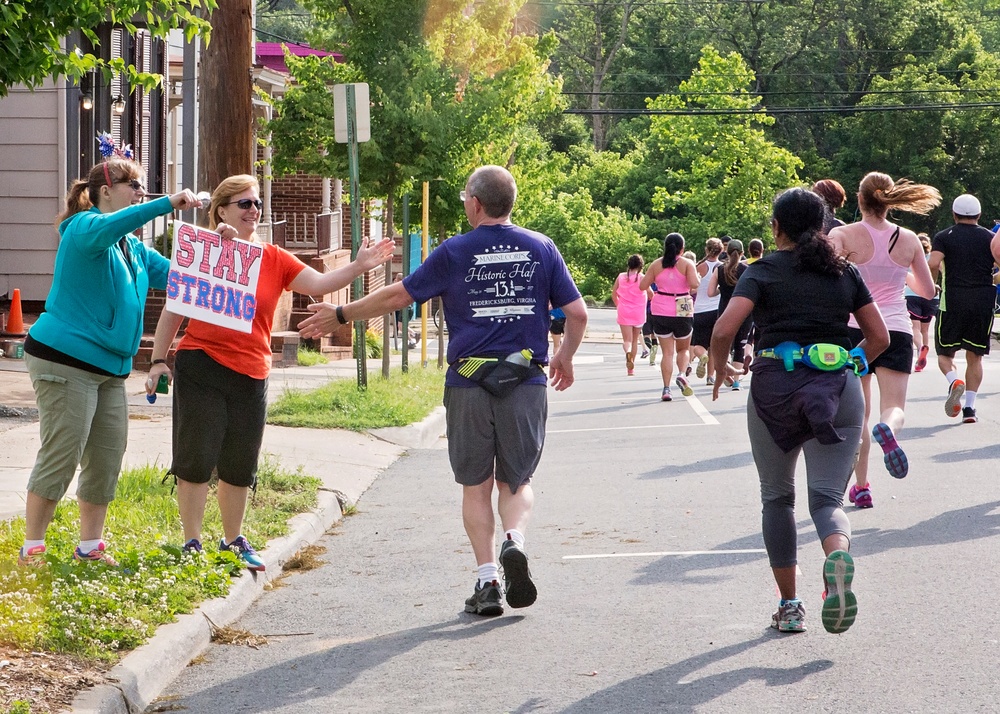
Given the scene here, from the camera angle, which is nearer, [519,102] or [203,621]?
[203,621]

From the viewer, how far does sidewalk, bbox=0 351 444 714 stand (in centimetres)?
486

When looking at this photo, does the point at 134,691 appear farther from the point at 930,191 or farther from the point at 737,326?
the point at 930,191

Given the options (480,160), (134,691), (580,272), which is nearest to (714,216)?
(580,272)

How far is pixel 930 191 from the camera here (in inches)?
299

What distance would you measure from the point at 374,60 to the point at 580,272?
33.8 meters

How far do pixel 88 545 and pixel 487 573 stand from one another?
188cm

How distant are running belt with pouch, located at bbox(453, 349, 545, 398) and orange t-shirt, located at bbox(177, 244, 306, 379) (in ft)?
3.53

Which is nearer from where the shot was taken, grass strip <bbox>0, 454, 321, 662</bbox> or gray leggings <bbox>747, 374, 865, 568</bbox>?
grass strip <bbox>0, 454, 321, 662</bbox>

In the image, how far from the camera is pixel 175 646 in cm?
521

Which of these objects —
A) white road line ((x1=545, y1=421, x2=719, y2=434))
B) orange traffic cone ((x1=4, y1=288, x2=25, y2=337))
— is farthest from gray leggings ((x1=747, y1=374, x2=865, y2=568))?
orange traffic cone ((x1=4, y1=288, x2=25, y2=337))

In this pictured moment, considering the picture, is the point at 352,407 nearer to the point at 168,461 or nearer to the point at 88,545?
the point at 168,461

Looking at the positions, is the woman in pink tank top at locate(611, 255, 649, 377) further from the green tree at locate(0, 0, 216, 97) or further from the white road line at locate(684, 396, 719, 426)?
the green tree at locate(0, 0, 216, 97)

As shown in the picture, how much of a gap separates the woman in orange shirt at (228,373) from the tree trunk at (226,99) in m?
2.29

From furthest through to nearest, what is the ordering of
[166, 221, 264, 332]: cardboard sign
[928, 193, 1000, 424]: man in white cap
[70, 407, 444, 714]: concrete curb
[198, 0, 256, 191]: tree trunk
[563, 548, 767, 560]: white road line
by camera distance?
[928, 193, 1000, 424]: man in white cap → [198, 0, 256, 191]: tree trunk → [563, 548, 767, 560]: white road line → [166, 221, 264, 332]: cardboard sign → [70, 407, 444, 714]: concrete curb
